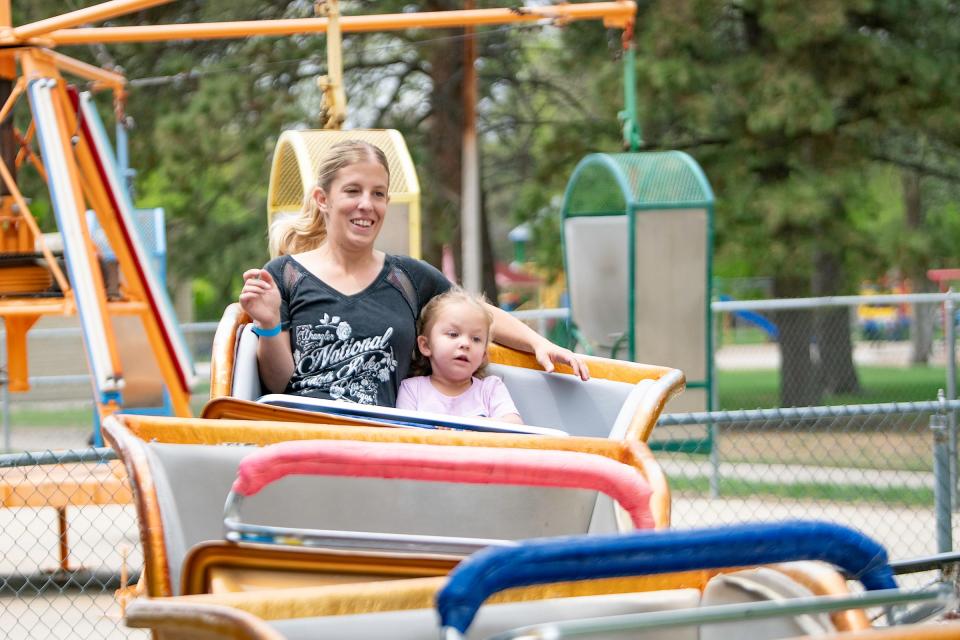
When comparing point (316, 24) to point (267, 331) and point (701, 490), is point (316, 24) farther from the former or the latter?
point (267, 331)

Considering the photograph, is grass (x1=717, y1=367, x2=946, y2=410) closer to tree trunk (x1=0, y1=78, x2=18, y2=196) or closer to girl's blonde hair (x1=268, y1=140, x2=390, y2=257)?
tree trunk (x1=0, y1=78, x2=18, y2=196)

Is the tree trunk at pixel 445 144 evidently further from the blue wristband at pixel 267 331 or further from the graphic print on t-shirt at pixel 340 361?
the blue wristband at pixel 267 331

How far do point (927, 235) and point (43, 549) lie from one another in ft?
33.0

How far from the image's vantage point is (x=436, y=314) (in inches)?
136

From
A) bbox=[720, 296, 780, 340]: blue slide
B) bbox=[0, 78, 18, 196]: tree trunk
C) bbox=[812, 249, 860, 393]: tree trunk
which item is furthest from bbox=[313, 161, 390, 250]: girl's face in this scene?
bbox=[812, 249, 860, 393]: tree trunk

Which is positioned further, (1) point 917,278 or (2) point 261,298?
(1) point 917,278

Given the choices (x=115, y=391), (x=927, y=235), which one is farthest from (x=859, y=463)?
(x=115, y=391)

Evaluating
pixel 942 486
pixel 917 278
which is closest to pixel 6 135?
pixel 942 486

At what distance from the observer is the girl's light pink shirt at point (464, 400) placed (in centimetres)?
341

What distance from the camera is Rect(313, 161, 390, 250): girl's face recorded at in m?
3.41

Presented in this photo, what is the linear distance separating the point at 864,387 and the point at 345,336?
14520 mm

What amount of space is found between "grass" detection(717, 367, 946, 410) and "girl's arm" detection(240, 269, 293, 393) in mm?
11198

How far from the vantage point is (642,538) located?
65.5 inches

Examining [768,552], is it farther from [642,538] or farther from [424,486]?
[424,486]
